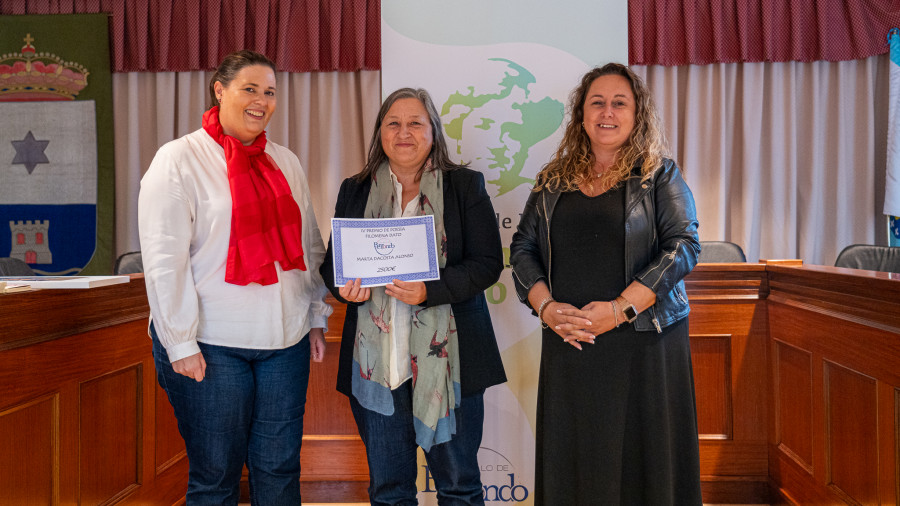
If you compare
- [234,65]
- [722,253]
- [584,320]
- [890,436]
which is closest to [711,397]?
[890,436]

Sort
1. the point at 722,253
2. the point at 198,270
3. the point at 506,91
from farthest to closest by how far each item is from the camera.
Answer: the point at 722,253, the point at 506,91, the point at 198,270

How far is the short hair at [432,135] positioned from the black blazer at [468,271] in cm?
5

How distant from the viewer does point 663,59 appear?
436cm

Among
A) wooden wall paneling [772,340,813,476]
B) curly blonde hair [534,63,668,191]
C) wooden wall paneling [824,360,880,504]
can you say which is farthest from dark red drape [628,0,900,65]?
wooden wall paneling [824,360,880,504]

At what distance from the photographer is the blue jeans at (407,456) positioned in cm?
178

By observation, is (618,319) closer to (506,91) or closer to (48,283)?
(506,91)

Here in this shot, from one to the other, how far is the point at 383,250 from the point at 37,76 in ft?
13.6

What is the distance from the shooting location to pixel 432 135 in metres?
1.84

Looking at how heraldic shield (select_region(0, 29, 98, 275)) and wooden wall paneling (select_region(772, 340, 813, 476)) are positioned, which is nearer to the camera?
wooden wall paneling (select_region(772, 340, 813, 476))

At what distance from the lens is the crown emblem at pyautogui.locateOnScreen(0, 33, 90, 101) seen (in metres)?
4.45

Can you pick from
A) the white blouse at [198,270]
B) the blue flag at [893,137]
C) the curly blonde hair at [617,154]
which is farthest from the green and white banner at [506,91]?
the blue flag at [893,137]

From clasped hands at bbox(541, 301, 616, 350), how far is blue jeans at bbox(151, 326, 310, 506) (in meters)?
0.75

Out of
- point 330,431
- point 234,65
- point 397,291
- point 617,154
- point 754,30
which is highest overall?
point 754,30

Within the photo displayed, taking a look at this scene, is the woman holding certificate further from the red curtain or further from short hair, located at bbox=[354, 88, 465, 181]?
the red curtain
